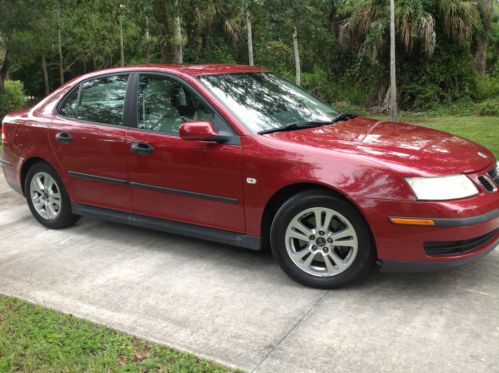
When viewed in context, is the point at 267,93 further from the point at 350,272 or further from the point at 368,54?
the point at 368,54

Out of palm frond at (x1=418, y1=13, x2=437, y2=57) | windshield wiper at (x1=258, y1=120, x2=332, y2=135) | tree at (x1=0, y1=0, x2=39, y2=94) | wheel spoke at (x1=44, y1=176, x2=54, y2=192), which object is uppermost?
tree at (x1=0, y1=0, x2=39, y2=94)

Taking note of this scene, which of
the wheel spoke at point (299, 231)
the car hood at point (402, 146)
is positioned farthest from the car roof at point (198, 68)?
the wheel spoke at point (299, 231)

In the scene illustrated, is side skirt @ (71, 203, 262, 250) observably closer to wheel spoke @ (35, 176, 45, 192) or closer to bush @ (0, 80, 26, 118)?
wheel spoke @ (35, 176, 45, 192)

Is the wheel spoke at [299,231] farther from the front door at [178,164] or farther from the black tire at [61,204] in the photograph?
the black tire at [61,204]

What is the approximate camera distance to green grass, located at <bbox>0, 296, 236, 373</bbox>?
9.72 ft

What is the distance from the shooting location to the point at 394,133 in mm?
4312

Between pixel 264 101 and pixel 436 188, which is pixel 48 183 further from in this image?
pixel 436 188

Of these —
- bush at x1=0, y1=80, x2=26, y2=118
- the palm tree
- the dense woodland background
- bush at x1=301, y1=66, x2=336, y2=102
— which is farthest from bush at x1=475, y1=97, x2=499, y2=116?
bush at x1=0, y1=80, x2=26, y2=118

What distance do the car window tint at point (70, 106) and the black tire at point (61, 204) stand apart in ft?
1.82

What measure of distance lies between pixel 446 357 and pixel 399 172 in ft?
3.75

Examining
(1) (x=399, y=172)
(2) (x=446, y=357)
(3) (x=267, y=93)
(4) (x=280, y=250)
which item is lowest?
(2) (x=446, y=357)

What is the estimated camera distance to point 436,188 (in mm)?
3502

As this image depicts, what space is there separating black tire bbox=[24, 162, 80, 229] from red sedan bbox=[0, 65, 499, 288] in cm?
2

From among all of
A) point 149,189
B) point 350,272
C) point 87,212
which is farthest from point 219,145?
point 87,212
